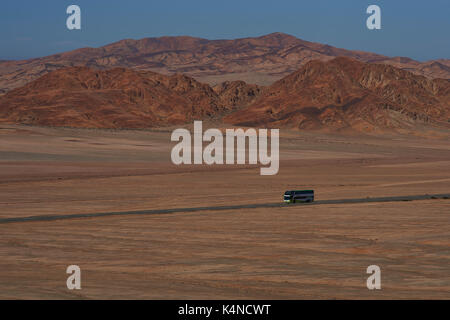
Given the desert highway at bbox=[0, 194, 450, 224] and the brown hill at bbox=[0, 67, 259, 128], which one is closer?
the desert highway at bbox=[0, 194, 450, 224]

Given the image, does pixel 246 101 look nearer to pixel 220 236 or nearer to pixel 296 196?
pixel 296 196

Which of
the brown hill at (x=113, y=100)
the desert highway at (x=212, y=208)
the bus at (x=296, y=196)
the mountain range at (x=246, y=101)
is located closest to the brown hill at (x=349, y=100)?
the mountain range at (x=246, y=101)

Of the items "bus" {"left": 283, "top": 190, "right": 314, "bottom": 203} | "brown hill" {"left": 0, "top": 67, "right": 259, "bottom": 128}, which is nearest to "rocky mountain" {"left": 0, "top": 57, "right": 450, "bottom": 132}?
"brown hill" {"left": 0, "top": 67, "right": 259, "bottom": 128}

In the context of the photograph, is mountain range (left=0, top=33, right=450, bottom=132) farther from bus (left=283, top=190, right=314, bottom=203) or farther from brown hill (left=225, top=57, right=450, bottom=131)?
bus (left=283, top=190, right=314, bottom=203)

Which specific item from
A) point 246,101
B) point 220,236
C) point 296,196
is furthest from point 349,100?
point 220,236

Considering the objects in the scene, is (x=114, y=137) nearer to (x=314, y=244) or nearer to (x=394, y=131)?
(x=394, y=131)

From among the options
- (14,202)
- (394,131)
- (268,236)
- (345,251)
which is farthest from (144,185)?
(394,131)
